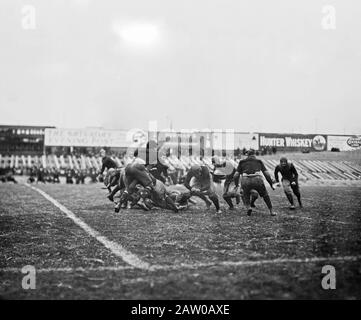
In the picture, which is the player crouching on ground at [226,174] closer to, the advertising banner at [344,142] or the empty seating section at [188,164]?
the empty seating section at [188,164]

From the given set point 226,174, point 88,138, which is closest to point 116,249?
point 226,174

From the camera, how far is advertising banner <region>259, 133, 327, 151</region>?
1008 cm

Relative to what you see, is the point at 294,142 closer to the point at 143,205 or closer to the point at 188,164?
the point at 143,205

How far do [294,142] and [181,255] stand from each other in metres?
7.40

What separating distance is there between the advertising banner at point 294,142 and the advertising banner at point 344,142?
22 cm

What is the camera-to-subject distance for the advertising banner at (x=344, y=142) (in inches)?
323

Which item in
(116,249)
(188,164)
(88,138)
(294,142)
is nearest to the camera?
(116,249)

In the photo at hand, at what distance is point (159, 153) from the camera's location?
1048 cm

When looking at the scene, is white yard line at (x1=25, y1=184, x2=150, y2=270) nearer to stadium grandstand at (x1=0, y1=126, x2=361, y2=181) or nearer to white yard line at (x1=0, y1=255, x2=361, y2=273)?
white yard line at (x1=0, y1=255, x2=361, y2=273)

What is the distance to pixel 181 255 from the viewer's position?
489cm
